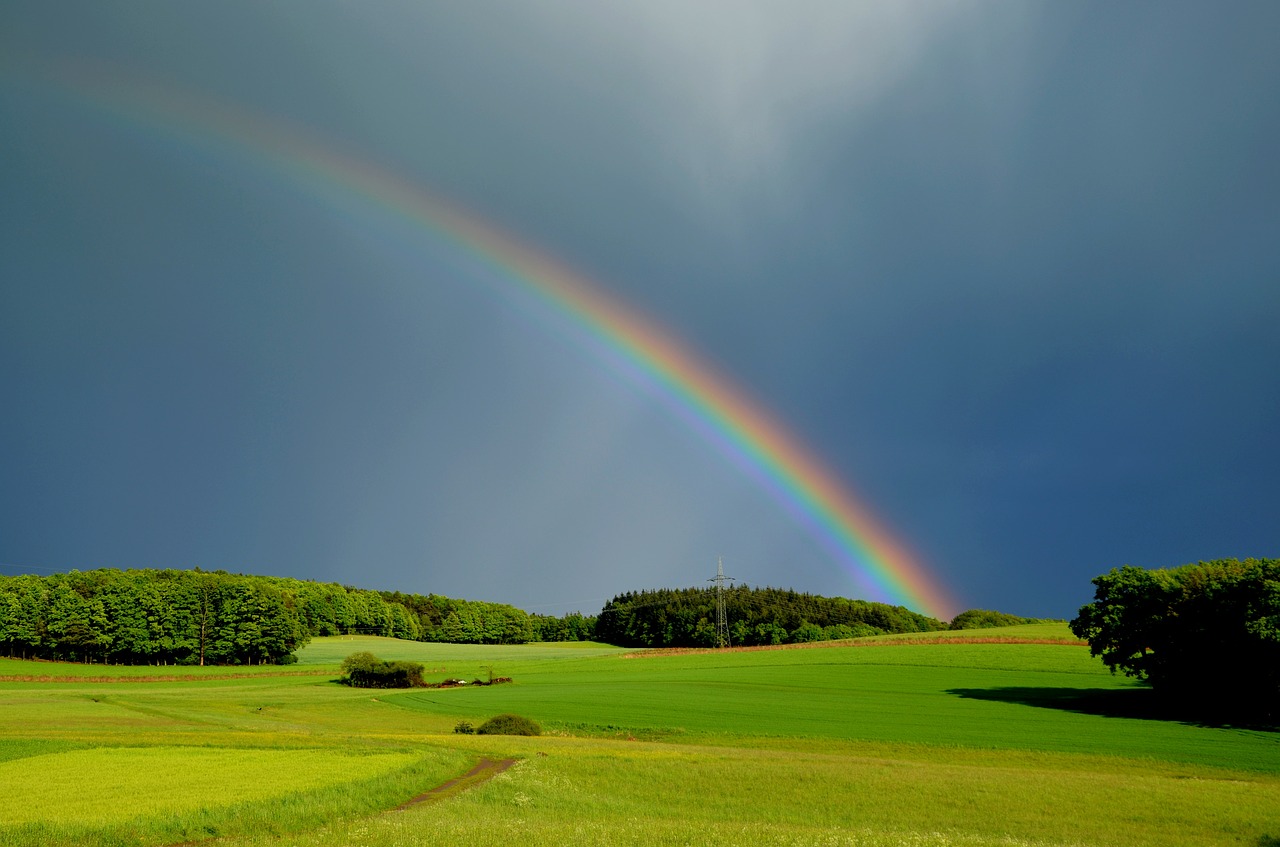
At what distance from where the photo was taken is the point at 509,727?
50.1 meters

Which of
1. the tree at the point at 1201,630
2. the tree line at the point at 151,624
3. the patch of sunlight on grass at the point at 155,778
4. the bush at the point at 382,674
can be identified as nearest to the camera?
the patch of sunlight on grass at the point at 155,778

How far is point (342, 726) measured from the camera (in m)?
57.8

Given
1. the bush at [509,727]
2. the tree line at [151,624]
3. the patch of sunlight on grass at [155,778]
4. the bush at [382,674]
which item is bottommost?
the patch of sunlight on grass at [155,778]

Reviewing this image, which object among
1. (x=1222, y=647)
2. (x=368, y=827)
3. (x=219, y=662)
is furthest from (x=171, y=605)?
(x=1222, y=647)

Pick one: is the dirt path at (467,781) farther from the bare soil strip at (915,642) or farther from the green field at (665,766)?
the bare soil strip at (915,642)

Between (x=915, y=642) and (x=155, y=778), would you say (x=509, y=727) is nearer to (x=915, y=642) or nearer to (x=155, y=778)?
(x=155, y=778)

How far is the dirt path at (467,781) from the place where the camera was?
27391 mm

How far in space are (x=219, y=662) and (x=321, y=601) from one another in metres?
52.7

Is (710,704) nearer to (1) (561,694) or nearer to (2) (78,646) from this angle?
(1) (561,694)

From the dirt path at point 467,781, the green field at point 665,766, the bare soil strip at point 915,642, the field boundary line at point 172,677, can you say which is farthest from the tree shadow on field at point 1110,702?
the field boundary line at point 172,677

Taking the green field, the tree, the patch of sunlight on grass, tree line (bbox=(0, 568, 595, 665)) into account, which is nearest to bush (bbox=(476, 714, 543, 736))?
the green field

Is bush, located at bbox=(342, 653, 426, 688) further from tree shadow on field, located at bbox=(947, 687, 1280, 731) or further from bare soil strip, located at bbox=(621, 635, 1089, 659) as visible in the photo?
tree shadow on field, located at bbox=(947, 687, 1280, 731)

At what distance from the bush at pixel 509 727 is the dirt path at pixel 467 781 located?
1400 cm

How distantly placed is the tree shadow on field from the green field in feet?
1.80
